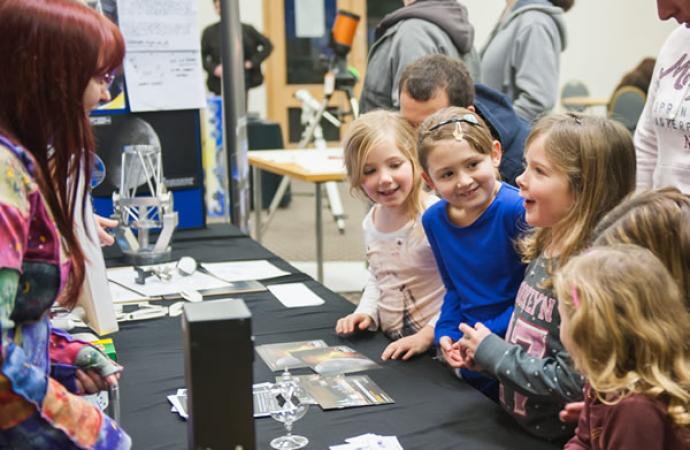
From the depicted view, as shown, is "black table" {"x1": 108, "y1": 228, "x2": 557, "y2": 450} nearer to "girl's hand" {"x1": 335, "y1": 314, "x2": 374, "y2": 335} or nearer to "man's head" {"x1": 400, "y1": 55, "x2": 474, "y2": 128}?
"girl's hand" {"x1": 335, "y1": 314, "x2": 374, "y2": 335}

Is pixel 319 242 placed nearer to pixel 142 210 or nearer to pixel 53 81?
pixel 142 210

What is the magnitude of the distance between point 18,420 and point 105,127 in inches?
84.2

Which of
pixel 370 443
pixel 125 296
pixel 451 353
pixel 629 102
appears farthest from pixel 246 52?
pixel 370 443

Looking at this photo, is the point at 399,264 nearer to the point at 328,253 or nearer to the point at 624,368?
the point at 624,368

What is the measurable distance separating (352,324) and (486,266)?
34 cm

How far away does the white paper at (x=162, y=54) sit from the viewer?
115 inches

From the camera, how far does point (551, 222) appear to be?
1.44 metres

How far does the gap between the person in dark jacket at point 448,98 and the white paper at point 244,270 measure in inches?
24.5

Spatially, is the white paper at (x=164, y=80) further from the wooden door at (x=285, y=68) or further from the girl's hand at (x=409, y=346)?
the wooden door at (x=285, y=68)

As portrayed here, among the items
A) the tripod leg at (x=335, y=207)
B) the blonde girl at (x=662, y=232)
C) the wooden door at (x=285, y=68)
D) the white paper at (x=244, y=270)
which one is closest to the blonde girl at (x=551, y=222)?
the blonde girl at (x=662, y=232)

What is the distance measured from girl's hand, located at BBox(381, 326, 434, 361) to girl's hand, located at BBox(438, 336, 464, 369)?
0.13m

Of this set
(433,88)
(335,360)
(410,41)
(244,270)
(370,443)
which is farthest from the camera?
(410,41)

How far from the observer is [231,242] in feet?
9.52

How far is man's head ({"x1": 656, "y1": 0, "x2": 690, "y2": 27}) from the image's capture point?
177 cm
